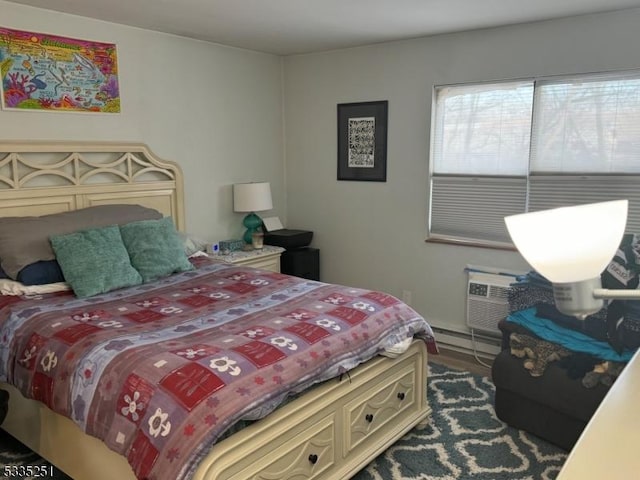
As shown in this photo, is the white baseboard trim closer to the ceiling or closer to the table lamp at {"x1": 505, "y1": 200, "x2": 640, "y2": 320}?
the ceiling

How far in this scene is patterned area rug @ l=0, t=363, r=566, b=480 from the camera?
2.38 metres

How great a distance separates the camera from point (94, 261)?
9.23 feet

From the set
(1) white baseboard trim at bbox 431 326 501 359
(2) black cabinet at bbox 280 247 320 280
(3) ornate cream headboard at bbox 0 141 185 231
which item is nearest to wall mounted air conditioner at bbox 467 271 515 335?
(1) white baseboard trim at bbox 431 326 501 359

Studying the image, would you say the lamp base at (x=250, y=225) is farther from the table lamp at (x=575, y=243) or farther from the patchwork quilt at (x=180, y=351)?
the table lamp at (x=575, y=243)

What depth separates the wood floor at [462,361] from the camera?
3541mm

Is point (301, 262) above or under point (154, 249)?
under

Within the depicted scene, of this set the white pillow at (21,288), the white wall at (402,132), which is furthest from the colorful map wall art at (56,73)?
the white wall at (402,132)

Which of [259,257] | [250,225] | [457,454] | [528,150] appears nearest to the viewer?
[457,454]

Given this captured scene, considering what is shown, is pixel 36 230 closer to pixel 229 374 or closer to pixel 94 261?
pixel 94 261

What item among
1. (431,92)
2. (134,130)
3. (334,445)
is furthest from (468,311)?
(134,130)

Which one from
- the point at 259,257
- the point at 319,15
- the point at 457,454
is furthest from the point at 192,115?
the point at 457,454

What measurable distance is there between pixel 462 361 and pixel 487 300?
47 centimetres

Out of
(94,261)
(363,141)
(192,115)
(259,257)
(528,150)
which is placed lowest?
(259,257)

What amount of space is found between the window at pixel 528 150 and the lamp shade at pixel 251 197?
53.2 inches
